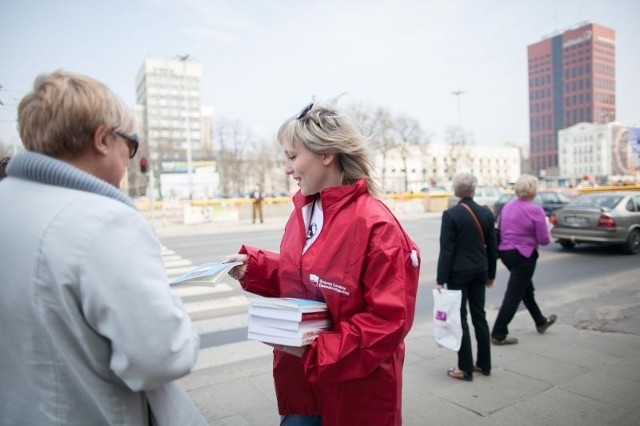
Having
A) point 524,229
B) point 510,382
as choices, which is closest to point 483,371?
point 510,382

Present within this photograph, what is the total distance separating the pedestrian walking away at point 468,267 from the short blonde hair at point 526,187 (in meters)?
1.15

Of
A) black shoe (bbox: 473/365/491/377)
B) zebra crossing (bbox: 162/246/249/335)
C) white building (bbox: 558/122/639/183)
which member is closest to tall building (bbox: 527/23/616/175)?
white building (bbox: 558/122/639/183)

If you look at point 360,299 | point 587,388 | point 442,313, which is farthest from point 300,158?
point 587,388

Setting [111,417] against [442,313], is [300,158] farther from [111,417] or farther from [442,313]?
[442,313]

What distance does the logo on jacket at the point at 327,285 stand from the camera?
1752 mm

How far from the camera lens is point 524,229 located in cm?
503

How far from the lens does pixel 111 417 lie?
1.25 meters

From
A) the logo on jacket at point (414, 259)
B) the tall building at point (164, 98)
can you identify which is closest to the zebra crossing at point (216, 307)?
the logo on jacket at point (414, 259)

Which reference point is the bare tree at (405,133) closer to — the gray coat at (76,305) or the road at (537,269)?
the road at (537,269)

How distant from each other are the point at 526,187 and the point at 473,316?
1807 mm

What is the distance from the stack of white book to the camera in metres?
1.66

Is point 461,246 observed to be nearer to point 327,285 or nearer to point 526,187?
point 526,187

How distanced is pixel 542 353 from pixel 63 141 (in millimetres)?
4893

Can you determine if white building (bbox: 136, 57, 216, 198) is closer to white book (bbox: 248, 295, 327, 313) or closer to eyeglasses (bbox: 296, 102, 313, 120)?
eyeglasses (bbox: 296, 102, 313, 120)
